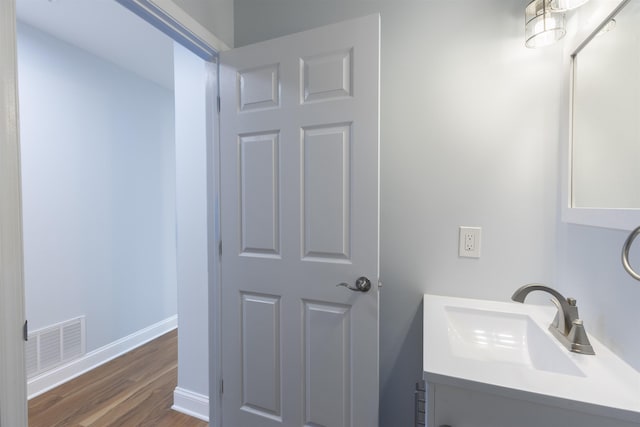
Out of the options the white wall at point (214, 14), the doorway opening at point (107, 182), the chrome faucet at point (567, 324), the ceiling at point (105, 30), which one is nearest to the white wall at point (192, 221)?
the doorway opening at point (107, 182)

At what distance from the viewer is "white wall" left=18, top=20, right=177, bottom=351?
6.47 ft

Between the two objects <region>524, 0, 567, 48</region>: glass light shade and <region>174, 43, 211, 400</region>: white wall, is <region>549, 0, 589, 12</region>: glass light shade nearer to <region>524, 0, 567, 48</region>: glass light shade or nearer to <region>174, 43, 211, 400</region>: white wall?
<region>524, 0, 567, 48</region>: glass light shade

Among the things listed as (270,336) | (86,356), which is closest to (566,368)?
(270,336)

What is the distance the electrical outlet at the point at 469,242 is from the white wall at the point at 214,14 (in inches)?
60.7

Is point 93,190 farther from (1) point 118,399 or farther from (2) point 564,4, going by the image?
(2) point 564,4

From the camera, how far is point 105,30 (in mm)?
1990

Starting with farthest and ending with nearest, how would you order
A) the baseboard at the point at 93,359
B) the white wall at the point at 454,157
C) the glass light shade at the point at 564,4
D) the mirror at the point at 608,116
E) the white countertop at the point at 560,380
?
the baseboard at the point at 93,359 → the white wall at the point at 454,157 → the glass light shade at the point at 564,4 → the mirror at the point at 608,116 → the white countertop at the point at 560,380

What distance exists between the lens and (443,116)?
4.09 feet

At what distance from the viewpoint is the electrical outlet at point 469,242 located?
4.00 feet

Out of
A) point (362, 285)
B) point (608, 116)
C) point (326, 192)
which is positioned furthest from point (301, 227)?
point (608, 116)

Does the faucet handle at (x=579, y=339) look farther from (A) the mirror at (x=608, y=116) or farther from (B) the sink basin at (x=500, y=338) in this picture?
(A) the mirror at (x=608, y=116)

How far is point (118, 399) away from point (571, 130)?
2.91 metres

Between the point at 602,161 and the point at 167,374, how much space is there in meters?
2.84

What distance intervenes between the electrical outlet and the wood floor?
6.00ft
